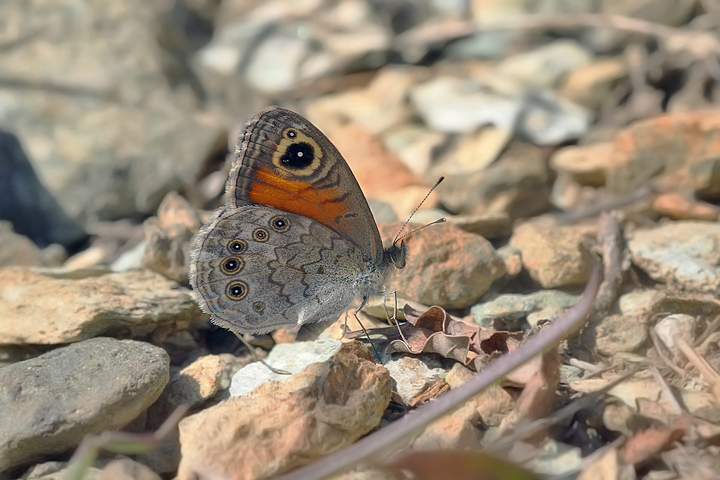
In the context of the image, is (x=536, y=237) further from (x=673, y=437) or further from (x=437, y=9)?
(x=437, y=9)

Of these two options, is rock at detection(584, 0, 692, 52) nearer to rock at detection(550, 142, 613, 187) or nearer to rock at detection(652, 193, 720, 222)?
rock at detection(550, 142, 613, 187)

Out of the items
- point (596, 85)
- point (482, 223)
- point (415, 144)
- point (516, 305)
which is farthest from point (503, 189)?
point (596, 85)

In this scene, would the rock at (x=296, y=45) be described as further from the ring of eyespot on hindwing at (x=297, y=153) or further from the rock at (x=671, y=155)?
the ring of eyespot on hindwing at (x=297, y=153)

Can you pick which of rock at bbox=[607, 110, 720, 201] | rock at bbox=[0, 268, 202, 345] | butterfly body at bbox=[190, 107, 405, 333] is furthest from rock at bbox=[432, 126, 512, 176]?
rock at bbox=[0, 268, 202, 345]

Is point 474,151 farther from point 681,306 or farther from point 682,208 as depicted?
point 681,306

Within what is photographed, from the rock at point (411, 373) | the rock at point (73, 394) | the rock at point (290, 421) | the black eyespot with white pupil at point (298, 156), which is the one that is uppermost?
the black eyespot with white pupil at point (298, 156)

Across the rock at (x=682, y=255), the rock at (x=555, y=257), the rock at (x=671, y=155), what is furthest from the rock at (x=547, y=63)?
the rock at (x=555, y=257)
